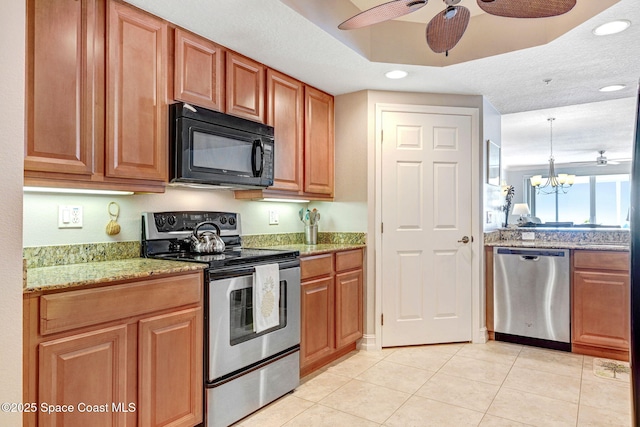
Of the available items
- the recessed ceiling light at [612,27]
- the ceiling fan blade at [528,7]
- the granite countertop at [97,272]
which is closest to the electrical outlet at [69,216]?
the granite countertop at [97,272]

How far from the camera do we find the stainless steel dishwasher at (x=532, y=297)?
3.25m

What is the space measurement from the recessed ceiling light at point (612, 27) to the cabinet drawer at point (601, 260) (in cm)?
168

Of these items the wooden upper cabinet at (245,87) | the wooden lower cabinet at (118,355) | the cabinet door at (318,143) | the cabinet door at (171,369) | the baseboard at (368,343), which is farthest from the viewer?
the baseboard at (368,343)

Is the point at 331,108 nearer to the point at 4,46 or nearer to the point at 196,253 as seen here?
the point at 196,253

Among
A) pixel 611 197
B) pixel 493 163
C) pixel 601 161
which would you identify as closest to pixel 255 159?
pixel 493 163

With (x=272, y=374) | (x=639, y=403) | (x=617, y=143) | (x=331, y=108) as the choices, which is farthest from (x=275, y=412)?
(x=617, y=143)

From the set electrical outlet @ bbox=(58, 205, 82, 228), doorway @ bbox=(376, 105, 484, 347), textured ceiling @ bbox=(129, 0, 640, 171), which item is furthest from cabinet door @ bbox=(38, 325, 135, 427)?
doorway @ bbox=(376, 105, 484, 347)

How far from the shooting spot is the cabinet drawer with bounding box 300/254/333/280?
2.68 meters

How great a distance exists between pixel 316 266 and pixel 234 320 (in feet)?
2.72

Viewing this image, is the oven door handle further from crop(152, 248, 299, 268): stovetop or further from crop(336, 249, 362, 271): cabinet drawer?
crop(336, 249, 362, 271): cabinet drawer

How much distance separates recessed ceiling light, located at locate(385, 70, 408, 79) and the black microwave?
1021mm

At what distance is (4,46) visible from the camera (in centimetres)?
126

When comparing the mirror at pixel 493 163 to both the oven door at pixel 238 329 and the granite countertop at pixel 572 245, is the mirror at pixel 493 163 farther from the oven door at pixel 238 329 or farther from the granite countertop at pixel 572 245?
the oven door at pixel 238 329

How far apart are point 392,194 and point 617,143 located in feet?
19.5
